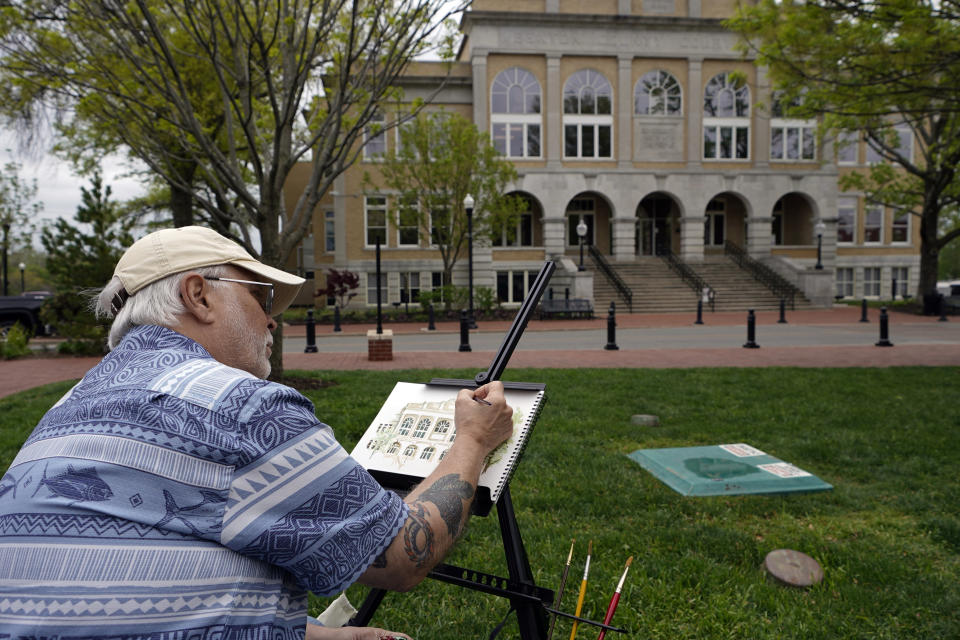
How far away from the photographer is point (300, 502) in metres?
1.48

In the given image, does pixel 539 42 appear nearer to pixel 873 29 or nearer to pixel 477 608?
pixel 873 29

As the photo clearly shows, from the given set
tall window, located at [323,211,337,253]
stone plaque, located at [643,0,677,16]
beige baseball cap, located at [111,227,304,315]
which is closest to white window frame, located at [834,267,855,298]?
stone plaque, located at [643,0,677,16]

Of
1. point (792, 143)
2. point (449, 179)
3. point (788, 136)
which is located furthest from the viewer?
point (792, 143)

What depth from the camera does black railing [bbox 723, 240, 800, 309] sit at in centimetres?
3256

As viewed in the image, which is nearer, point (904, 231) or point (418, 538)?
point (418, 538)

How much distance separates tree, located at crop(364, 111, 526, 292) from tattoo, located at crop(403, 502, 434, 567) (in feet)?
87.5

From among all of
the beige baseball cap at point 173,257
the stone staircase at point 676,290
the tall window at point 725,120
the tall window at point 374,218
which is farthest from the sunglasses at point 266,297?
the tall window at point 725,120

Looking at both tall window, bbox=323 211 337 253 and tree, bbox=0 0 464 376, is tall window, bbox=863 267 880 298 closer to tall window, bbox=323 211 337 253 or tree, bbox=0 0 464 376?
tall window, bbox=323 211 337 253

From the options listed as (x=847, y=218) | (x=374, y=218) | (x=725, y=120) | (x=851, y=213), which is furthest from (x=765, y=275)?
(x=374, y=218)

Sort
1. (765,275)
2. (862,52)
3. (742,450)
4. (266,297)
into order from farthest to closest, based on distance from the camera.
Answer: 1. (765,275)
2. (862,52)
3. (742,450)
4. (266,297)

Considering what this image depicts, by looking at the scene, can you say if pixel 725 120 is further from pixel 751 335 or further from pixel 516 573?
pixel 516 573

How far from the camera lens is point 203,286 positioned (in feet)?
5.90

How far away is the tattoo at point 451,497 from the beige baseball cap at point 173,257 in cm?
77

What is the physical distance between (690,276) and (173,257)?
112ft
